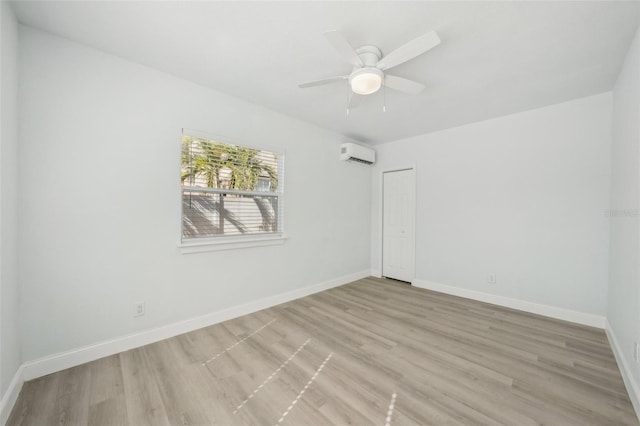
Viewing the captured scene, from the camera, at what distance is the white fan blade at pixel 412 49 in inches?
63.3

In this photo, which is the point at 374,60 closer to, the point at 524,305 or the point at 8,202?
the point at 8,202

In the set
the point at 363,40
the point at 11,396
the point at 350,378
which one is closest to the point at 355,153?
the point at 363,40

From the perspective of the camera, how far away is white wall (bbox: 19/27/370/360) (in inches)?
73.4

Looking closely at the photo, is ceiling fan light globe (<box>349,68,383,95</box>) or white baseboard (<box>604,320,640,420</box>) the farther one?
ceiling fan light globe (<box>349,68,383,95</box>)

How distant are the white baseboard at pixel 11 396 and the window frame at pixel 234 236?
4.25 ft

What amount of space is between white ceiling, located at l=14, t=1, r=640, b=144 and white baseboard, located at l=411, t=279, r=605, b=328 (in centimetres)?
251

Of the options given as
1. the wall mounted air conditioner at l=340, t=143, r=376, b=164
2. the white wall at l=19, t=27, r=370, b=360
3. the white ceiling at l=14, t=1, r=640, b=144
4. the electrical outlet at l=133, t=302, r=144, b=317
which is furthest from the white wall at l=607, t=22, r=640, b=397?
the electrical outlet at l=133, t=302, r=144, b=317

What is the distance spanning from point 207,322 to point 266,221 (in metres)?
1.35

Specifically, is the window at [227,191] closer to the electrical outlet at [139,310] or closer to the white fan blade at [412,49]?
the electrical outlet at [139,310]

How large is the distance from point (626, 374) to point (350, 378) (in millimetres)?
2054

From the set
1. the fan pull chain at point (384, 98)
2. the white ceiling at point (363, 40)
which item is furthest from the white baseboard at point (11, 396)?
the fan pull chain at point (384, 98)

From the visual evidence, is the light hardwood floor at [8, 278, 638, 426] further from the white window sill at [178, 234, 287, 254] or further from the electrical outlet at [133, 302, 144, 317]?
the white window sill at [178, 234, 287, 254]

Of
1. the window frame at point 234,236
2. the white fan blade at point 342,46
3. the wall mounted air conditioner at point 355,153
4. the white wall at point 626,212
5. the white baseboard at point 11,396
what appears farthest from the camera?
the wall mounted air conditioner at point 355,153

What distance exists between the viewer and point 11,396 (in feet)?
5.17
